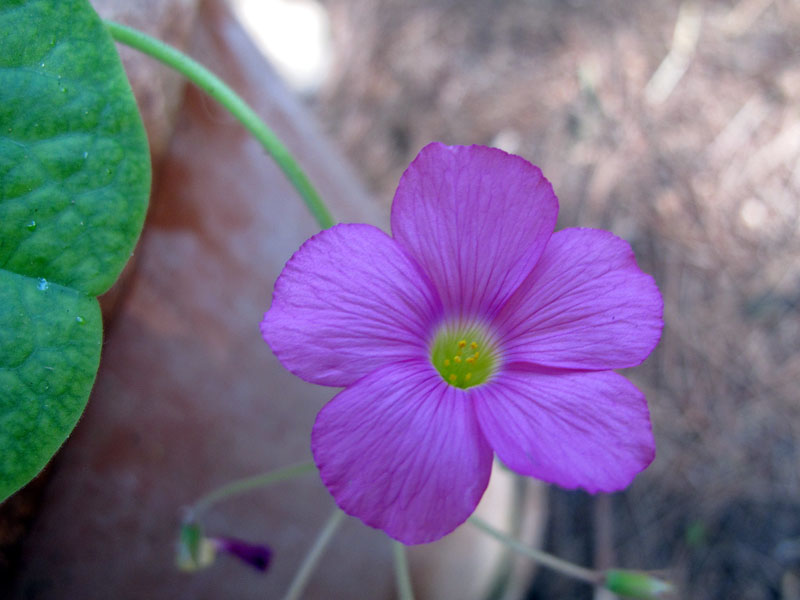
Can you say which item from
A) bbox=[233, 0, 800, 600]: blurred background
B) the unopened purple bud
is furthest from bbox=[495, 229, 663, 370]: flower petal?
bbox=[233, 0, 800, 600]: blurred background

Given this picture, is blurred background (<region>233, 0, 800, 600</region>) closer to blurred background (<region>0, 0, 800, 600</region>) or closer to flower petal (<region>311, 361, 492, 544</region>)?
blurred background (<region>0, 0, 800, 600</region>)

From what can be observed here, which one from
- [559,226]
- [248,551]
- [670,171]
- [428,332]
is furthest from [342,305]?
[670,171]

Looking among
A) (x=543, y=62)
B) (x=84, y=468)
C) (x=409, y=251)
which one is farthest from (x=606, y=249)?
(x=543, y=62)

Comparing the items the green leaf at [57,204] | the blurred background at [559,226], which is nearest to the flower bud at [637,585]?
the blurred background at [559,226]

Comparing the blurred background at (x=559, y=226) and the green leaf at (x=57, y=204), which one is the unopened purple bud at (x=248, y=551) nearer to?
the blurred background at (x=559, y=226)

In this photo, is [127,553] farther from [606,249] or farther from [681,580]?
[681,580]

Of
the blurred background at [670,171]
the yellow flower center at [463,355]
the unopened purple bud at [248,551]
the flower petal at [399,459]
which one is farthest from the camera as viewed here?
the blurred background at [670,171]

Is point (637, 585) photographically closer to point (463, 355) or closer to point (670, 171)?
point (463, 355)
